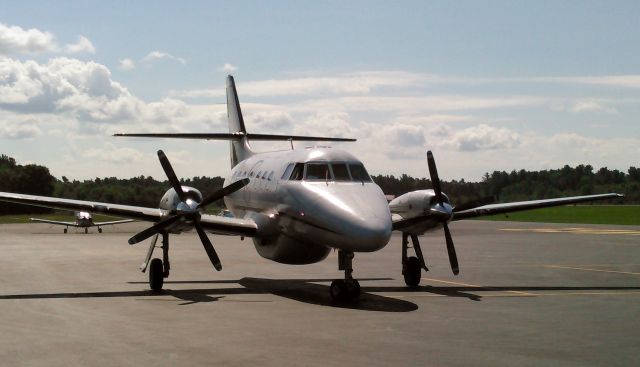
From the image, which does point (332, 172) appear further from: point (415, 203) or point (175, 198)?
point (175, 198)

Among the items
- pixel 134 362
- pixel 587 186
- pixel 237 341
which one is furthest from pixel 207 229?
pixel 587 186

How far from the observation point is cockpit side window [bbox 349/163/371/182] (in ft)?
59.6

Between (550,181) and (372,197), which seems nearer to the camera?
(372,197)

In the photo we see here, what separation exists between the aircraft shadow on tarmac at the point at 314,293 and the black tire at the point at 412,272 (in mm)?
231

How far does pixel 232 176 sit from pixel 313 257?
7.33 meters

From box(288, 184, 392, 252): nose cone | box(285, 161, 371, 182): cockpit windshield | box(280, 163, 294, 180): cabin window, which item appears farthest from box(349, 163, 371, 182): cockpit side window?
box(280, 163, 294, 180): cabin window

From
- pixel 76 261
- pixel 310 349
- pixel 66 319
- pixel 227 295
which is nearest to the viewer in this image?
pixel 310 349

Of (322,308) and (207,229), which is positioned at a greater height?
(207,229)

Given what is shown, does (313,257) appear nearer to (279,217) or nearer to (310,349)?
(279,217)

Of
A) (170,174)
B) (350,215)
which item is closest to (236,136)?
(170,174)

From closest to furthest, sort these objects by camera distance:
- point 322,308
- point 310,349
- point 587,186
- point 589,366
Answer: point 589,366
point 310,349
point 322,308
point 587,186

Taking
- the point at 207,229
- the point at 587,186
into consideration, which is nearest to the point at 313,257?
the point at 207,229

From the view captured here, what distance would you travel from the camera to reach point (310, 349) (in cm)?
1114

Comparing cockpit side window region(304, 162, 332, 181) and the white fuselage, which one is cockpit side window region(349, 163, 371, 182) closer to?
the white fuselage
